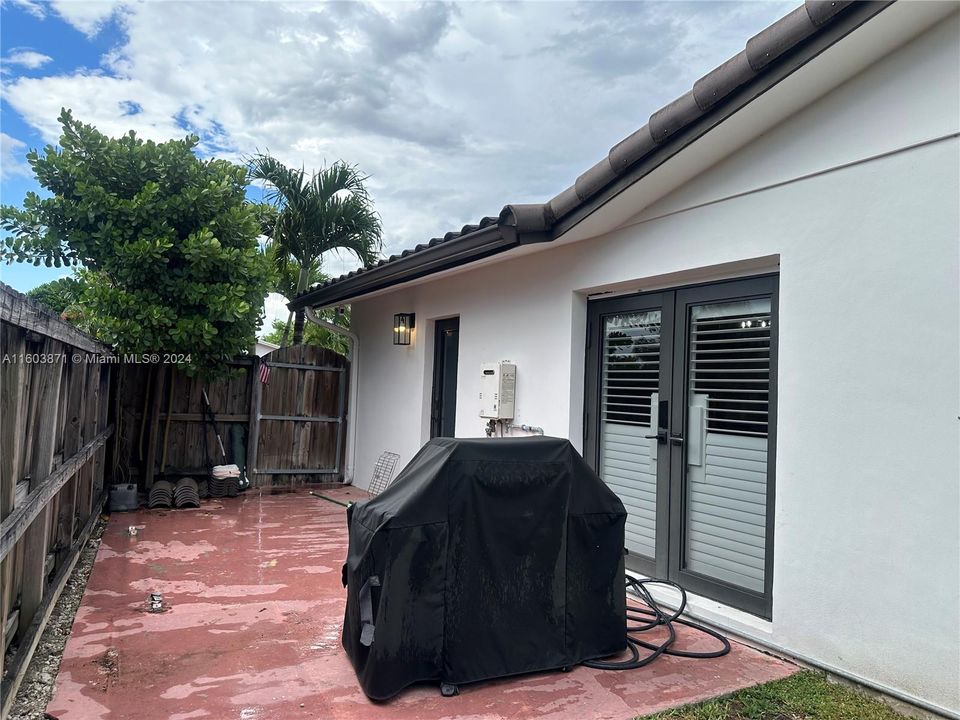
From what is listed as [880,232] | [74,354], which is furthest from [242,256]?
[880,232]

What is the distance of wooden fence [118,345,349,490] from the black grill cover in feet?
18.9

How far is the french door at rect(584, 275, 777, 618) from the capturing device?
358 cm

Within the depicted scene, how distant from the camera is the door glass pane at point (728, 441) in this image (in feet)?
11.7

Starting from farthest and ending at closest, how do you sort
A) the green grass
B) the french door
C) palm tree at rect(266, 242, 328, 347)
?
1. palm tree at rect(266, 242, 328, 347)
2. the french door
3. the green grass

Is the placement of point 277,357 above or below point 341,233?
below

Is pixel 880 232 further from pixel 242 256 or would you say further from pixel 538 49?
pixel 242 256

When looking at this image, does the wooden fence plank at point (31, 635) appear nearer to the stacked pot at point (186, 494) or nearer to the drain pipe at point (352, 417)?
the stacked pot at point (186, 494)

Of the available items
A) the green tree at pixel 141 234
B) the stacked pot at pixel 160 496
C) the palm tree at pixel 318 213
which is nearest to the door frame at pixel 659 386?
the green tree at pixel 141 234

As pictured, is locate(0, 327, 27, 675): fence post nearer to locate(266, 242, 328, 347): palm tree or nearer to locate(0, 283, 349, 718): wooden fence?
locate(0, 283, 349, 718): wooden fence

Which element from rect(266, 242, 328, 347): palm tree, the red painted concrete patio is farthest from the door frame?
rect(266, 242, 328, 347): palm tree

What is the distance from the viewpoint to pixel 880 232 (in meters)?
2.85

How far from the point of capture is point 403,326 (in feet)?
25.3

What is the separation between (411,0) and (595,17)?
1.92 meters

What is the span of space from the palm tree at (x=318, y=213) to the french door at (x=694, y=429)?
252 inches
